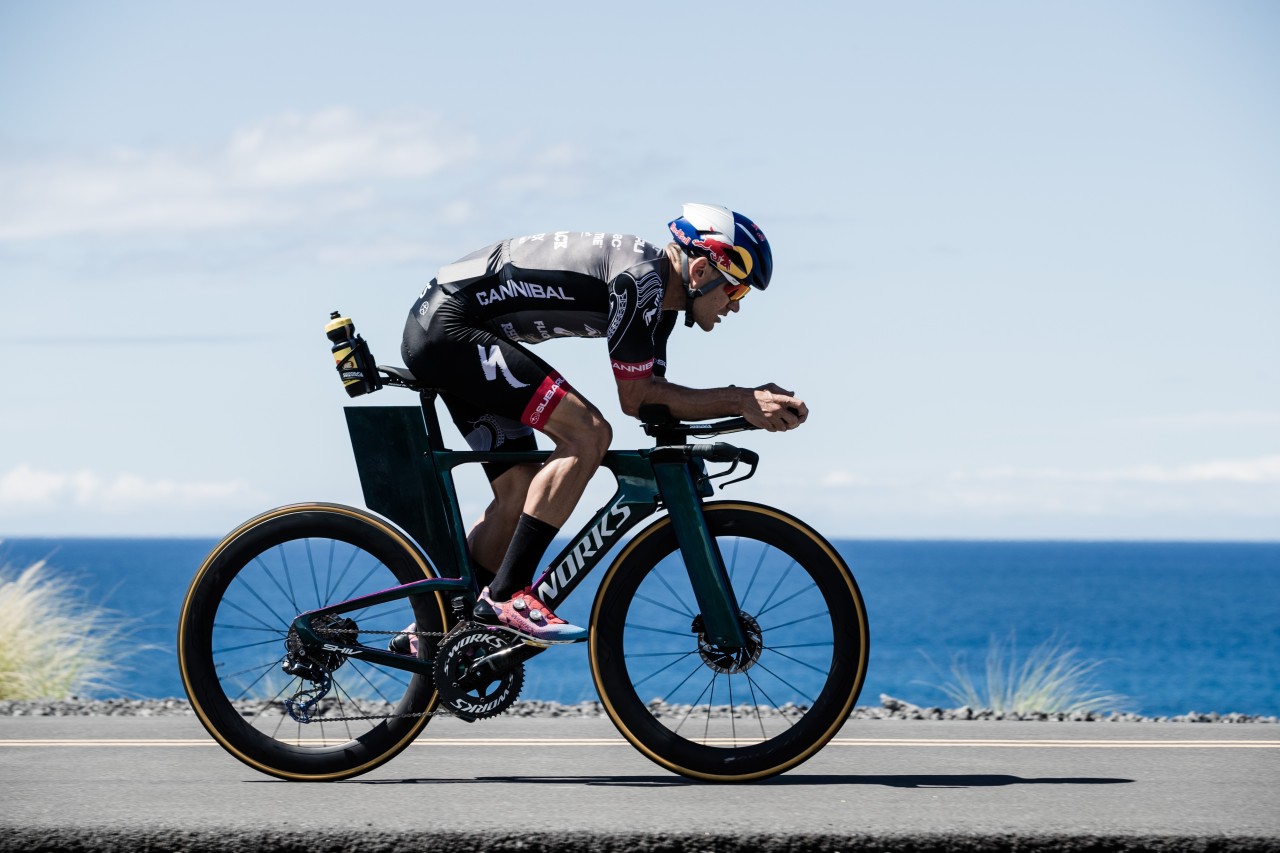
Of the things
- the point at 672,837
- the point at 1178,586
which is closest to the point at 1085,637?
the point at 1178,586

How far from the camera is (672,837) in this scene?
15.6ft

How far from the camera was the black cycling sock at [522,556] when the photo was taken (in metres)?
5.71

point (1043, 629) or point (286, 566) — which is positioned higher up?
point (286, 566)

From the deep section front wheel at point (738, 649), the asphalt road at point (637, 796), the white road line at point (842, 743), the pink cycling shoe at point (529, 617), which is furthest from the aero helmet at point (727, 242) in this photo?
the white road line at point (842, 743)

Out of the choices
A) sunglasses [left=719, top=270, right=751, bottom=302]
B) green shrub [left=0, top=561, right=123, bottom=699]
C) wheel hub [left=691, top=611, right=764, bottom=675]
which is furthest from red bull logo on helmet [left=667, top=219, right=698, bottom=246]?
green shrub [left=0, top=561, right=123, bottom=699]

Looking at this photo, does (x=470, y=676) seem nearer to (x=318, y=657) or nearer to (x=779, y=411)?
(x=318, y=657)

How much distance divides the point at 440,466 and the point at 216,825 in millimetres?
1669

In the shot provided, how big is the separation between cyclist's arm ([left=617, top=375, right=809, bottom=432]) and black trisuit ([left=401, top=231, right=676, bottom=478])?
2.8 inches

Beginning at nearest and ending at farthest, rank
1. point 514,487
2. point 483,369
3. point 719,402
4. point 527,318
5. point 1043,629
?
1. point 719,402
2. point 483,369
3. point 527,318
4. point 514,487
5. point 1043,629

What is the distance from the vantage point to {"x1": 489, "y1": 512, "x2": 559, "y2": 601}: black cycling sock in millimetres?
5707

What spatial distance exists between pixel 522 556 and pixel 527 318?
95 cm

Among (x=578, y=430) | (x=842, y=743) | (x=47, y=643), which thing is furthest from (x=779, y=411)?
(x=47, y=643)

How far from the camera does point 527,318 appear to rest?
589 centimetres

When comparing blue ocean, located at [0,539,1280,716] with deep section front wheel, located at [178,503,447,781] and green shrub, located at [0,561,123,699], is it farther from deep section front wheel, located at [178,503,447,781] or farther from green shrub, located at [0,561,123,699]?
deep section front wheel, located at [178,503,447,781]
